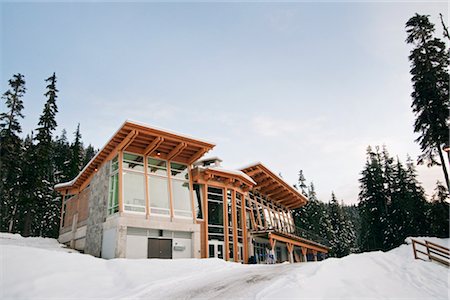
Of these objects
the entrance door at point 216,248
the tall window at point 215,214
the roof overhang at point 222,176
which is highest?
the roof overhang at point 222,176

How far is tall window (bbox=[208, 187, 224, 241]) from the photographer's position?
22.7 m

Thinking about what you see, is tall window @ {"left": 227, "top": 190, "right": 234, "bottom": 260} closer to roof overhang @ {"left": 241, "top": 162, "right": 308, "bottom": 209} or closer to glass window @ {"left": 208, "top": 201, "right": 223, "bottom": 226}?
glass window @ {"left": 208, "top": 201, "right": 223, "bottom": 226}

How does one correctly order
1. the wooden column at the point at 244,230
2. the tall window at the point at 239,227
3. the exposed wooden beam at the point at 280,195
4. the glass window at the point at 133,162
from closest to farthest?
the glass window at the point at 133,162, the tall window at the point at 239,227, the wooden column at the point at 244,230, the exposed wooden beam at the point at 280,195

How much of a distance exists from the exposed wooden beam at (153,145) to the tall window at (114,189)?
1.99 m

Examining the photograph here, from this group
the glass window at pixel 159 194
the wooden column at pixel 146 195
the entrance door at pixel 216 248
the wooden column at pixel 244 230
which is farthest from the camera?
the wooden column at pixel 244 230

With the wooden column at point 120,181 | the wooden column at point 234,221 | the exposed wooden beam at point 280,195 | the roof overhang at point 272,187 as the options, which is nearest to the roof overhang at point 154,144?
the wooden column at point 120,181

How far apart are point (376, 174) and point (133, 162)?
37544mm

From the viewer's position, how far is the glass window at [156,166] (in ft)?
67.8

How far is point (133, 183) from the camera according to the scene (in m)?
19.6

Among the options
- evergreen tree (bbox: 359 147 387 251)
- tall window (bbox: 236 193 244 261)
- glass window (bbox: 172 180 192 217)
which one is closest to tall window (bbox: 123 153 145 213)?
glass window (bbox: 172 180 192 217)

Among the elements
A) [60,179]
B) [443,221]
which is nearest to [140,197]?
[443,221]

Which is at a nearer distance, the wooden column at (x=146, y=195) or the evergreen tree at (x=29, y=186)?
the wooden column at (x=146, y=195)

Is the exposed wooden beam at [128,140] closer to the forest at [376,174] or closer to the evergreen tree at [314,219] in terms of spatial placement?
the forest at [376,174]

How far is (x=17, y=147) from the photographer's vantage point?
109 ft
